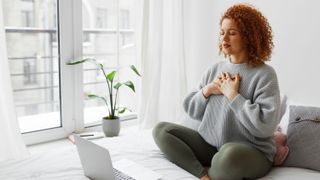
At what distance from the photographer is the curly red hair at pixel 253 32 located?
5.68ft

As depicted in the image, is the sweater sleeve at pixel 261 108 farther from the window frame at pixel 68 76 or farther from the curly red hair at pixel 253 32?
the window frame at pixel 68 76

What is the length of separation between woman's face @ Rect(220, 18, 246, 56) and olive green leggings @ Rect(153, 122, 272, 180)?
0.46 metres

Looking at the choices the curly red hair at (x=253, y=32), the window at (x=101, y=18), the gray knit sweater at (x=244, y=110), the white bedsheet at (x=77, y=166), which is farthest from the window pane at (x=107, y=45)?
the curly red hair at (x=253, y=32)

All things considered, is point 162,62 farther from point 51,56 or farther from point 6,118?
point 6,118

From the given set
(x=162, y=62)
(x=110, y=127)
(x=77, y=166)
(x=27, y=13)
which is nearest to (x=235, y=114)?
(x=77, y=166)

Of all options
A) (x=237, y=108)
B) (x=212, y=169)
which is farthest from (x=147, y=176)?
(x=237, y=108)

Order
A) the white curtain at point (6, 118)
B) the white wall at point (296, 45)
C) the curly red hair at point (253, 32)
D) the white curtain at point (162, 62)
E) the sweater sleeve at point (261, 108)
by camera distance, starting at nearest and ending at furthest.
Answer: the sweater sleeve at point (261, 108)
the curly red hair at point (253, 32)
the white curtain at point (6, 118)
the white wall at point (296, 45)
the white curtain at point (162, 62)

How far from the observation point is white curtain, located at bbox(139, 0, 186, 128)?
2.66m

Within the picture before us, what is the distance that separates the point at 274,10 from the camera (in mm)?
2367

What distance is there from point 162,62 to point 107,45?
451mm

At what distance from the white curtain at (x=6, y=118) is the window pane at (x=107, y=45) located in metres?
0.72

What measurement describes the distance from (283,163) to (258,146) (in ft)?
0.74

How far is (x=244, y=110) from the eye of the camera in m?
1.60

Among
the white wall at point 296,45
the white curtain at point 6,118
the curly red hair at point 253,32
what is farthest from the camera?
the white wall at point 296,45
